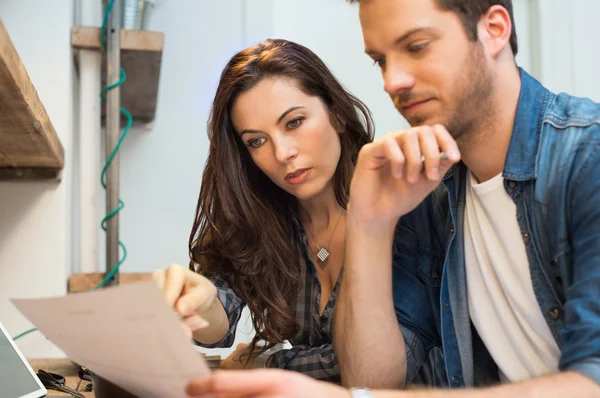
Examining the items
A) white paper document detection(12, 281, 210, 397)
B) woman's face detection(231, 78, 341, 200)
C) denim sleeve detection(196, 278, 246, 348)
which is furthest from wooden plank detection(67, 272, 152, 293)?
white paper document detection(12, 281, 210, 397)

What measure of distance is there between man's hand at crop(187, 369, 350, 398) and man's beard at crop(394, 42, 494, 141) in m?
0.51

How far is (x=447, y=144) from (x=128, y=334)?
44cm

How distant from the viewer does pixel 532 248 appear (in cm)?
89

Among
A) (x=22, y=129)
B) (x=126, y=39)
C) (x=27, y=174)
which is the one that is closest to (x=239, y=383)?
(x=22, y=129)

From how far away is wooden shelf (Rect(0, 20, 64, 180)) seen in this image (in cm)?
83

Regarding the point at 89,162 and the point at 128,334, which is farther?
the point at 89,162

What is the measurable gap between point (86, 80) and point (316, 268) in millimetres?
894

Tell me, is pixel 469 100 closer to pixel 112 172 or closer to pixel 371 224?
pixel 371 224

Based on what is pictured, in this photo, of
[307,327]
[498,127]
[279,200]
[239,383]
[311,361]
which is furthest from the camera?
[279,200]

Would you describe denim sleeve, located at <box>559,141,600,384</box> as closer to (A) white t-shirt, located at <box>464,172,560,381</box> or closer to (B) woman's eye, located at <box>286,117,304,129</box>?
(A) white t-shirt, located at <box>464,172,560,381</box>

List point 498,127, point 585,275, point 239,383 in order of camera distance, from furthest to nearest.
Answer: point 498,127
point 585,275
point 239,383

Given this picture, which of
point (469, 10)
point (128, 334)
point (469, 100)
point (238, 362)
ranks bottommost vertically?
point (238, 362)

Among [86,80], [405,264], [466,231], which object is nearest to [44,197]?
[86,80]

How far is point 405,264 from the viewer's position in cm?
112
